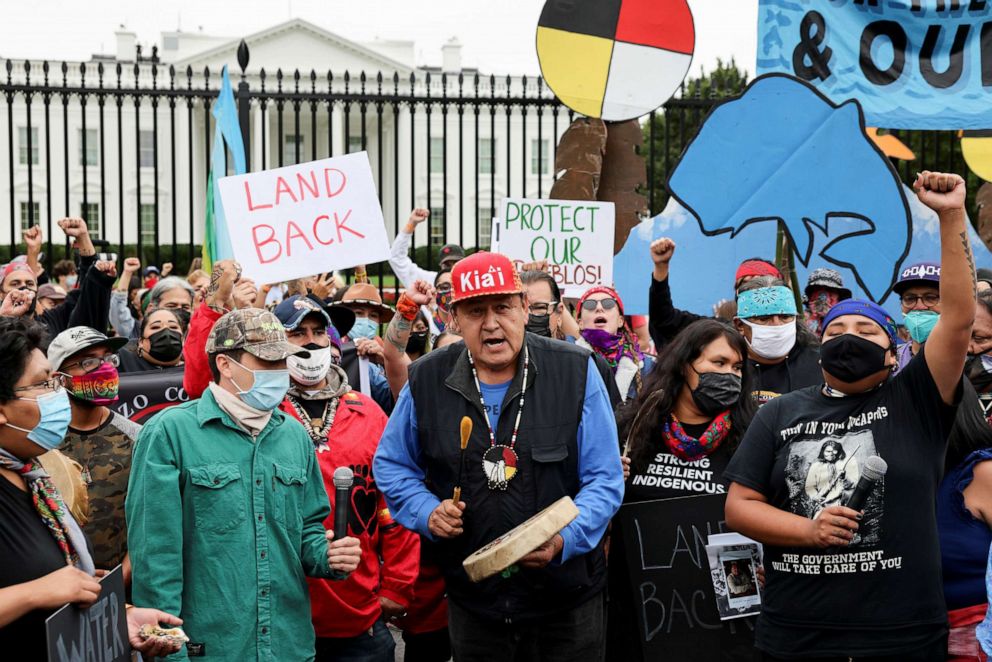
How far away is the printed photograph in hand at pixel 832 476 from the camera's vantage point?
3.81 m

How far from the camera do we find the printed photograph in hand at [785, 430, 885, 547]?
3.81 meters

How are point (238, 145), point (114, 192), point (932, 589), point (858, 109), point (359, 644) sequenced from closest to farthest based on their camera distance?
point (932, 589) → point (359, 644) → point (858, 109) → point (238, 145) → point (114, 192)

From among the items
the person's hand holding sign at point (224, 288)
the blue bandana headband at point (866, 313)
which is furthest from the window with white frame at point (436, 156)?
the blue bandana headband at point (866, 313)

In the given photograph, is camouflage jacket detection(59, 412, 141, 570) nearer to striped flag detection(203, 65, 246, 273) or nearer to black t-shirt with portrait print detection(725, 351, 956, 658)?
black t-shirt with portrait print detection(725, 351, 956, 658)

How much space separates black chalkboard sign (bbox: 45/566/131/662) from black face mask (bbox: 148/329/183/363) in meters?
3.11

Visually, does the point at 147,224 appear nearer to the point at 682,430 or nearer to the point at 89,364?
the point at 89,364

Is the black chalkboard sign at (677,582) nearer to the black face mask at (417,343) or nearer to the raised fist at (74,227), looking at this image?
the black face mask at (417,343)

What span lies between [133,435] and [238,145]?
17.8ft


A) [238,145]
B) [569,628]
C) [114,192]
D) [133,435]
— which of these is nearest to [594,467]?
[569,628]

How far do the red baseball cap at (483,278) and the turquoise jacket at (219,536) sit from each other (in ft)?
2.94

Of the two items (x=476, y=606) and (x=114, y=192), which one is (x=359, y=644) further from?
(x=114, y=192)

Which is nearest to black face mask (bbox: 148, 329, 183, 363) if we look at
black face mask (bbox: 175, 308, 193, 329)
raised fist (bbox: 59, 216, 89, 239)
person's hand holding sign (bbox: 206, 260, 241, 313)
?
black face mask (bbox: 175, 308, 193, 329)

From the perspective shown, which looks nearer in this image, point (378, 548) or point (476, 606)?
→ point (476, 606)

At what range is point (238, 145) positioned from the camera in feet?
32.2
